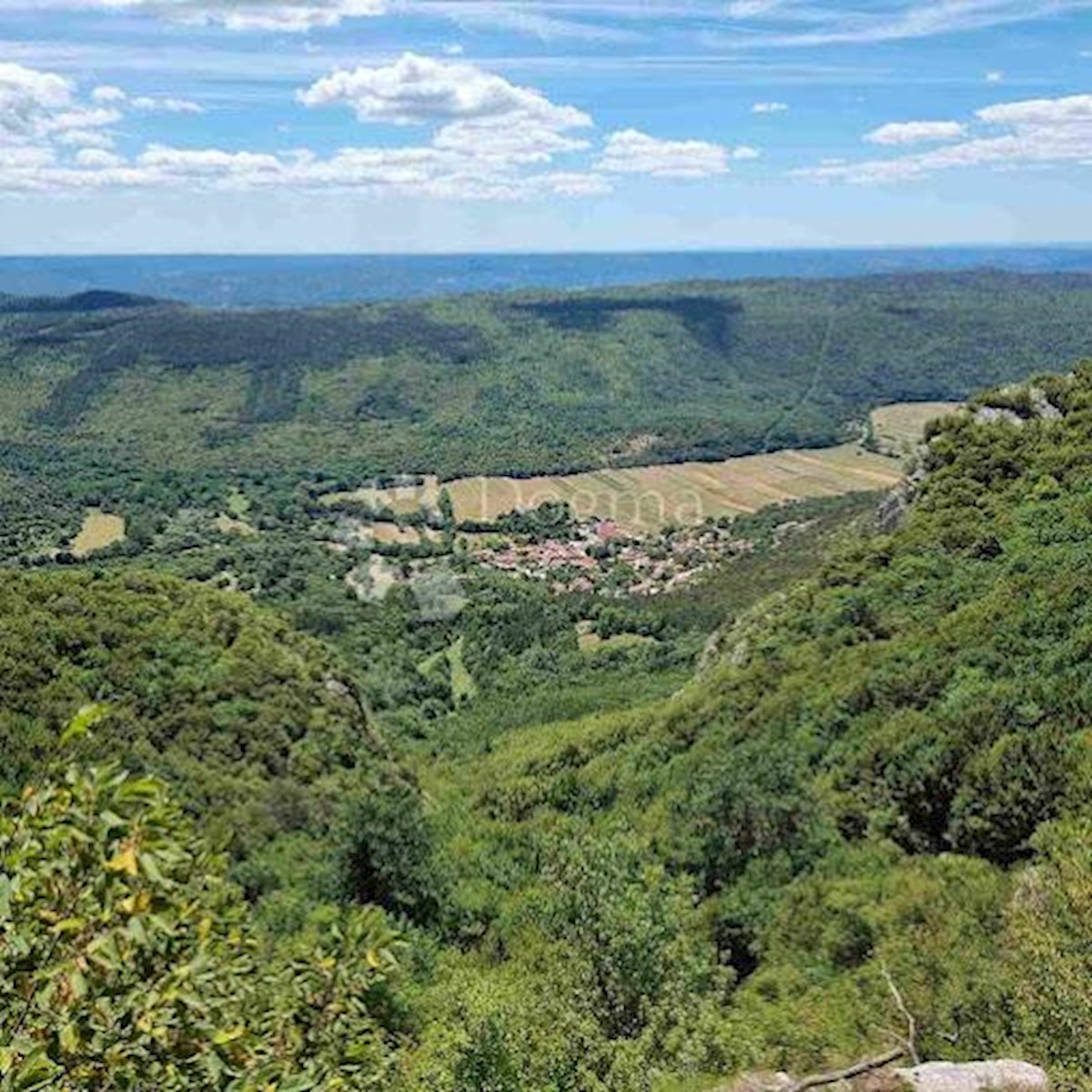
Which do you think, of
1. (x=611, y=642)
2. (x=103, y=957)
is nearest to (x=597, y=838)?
(x=103, y=957)

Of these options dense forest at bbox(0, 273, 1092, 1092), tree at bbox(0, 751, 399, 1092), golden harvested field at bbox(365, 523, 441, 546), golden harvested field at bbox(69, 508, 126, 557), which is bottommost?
golden harvested field at bbox(69, 508, 126, 557)

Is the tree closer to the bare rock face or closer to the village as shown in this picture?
the bare rock face

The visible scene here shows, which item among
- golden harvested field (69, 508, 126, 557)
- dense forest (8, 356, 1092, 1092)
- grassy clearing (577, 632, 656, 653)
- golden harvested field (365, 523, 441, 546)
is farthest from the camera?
golden harvested field (365, 523, 441, 546)

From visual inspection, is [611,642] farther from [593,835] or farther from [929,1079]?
[929,1079]

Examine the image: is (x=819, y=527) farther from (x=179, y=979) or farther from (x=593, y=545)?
(x=179, y=979)

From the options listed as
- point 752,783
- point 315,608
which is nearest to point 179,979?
point 752,783

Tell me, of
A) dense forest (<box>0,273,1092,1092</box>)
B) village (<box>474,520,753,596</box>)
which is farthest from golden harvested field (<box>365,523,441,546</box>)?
dense forest (<box>0,273,1092,1092</box>)

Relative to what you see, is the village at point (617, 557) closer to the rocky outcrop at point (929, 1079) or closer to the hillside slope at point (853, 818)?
the hillside slope at point (853, 818)
